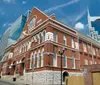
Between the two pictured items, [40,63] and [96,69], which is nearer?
[96,69]

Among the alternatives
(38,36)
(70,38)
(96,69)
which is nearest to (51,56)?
(38,36)

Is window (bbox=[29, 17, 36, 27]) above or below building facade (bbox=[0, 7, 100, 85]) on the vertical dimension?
above

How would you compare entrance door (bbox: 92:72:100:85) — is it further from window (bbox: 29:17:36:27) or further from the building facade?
window (bbox: 29:17:36:27)

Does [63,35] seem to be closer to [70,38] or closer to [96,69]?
[70,38]

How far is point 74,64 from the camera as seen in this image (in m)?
31.2

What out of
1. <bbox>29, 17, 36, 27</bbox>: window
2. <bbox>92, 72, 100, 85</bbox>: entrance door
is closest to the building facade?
<bbox>29, 17, 36, 27</bbox>: window

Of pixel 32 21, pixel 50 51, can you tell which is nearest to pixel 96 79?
pixel 50 51

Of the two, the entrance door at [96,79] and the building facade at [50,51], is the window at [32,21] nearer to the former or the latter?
the building facade at [50,51]

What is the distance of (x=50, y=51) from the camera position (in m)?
26.0

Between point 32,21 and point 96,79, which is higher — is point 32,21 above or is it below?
above

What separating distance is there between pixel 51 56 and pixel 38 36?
6901mm

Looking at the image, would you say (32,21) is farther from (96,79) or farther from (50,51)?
(96,79)

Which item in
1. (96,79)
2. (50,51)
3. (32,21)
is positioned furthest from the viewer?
(32,21)

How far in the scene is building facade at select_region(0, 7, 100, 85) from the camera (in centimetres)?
2570
